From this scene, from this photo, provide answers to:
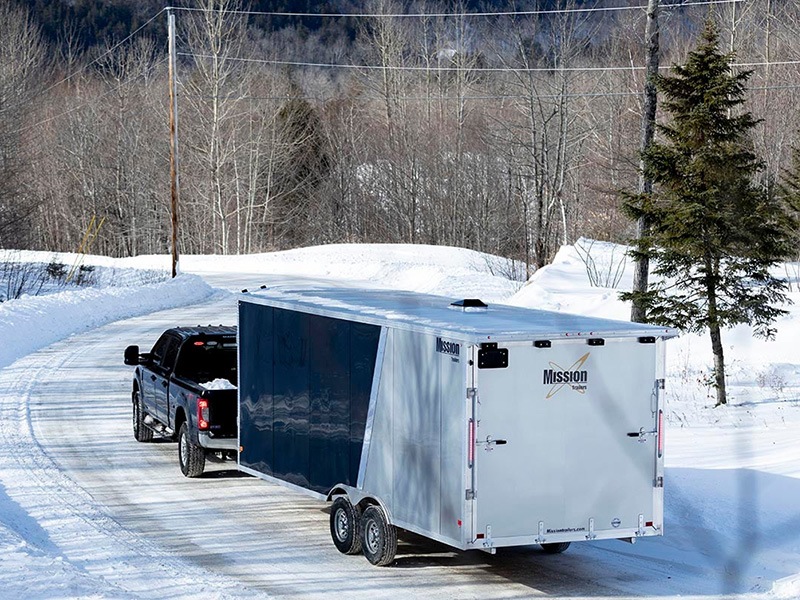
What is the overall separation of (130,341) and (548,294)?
10968 millimetres

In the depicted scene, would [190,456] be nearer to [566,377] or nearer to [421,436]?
[421,436]

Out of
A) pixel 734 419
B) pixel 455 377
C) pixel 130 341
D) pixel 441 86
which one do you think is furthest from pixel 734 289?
pixel 441 86

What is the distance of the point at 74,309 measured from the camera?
31.8 meters

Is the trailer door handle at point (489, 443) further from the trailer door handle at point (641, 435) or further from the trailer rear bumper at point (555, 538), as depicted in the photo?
the trailer door handle at point (641, 435)

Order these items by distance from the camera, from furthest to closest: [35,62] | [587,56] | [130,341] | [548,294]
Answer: [35,62] < [587,56] < [548,294] < [130,341]

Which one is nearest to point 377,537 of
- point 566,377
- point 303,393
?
point 303,393

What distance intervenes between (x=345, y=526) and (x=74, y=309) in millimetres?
23256

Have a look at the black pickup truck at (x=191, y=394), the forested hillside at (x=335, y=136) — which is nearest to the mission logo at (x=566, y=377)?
the black pickup truck at (x=191, y=394)

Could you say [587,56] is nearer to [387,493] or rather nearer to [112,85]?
[112,85]

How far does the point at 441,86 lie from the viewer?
82438 mm

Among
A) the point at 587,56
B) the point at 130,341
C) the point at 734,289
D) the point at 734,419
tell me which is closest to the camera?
the point at 734,419

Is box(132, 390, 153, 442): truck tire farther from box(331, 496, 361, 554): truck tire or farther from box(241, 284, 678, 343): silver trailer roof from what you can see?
box(331, 496, 361, 554): truck tire

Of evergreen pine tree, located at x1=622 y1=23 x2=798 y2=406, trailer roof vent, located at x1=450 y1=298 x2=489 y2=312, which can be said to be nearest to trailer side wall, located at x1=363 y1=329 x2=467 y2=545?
trailer roof vent, located at x1=450 y1=298 x2=489 y2=312

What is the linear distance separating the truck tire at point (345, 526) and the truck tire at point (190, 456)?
133 inches
